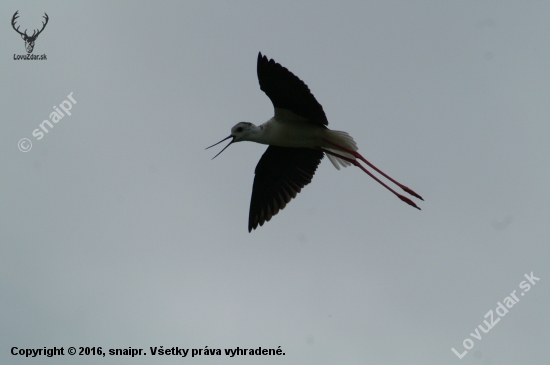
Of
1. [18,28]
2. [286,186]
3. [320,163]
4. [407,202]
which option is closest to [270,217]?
[286,186]

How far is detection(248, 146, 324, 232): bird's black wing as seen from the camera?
1089 cm

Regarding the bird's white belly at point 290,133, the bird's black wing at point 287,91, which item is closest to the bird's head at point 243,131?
the bird's white belly at point 290,133

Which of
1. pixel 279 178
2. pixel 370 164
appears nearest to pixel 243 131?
pixel 279 178

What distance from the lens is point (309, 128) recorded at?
10086 mm

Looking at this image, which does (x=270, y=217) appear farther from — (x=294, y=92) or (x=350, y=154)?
(x=294, y=92)

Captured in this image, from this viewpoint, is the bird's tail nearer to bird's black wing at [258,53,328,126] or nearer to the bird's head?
bird's black wing at [258,53,328,126]

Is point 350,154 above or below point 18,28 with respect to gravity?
below

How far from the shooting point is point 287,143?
10.3 metres

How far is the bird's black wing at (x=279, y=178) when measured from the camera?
35.7 feet

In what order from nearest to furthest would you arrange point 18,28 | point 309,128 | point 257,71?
point 257,71 < point 309,128 < point 18,28

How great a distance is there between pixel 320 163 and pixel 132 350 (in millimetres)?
5025

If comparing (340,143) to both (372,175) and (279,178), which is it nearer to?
(372,175)

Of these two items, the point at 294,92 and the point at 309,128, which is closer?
the point at 294,92

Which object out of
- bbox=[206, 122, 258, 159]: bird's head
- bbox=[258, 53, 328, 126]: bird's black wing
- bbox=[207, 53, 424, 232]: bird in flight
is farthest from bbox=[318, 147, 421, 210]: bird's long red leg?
bbox=[206, 122, 258, 159]: bird's head
